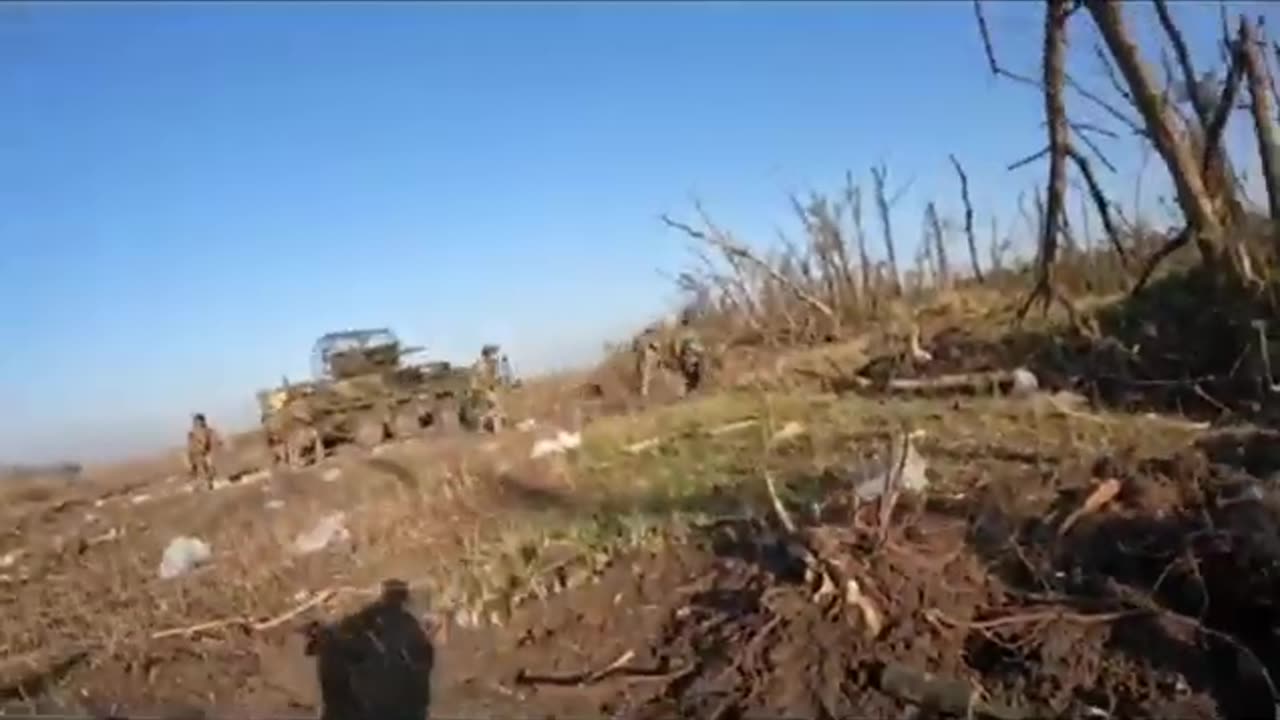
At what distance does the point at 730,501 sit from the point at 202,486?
720cm

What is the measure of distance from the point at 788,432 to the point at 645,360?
6.42 metres

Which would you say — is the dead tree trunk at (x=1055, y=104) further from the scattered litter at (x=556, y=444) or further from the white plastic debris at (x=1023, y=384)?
the scattered litter at (x=556, y=444)

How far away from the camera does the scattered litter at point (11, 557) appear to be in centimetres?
1173

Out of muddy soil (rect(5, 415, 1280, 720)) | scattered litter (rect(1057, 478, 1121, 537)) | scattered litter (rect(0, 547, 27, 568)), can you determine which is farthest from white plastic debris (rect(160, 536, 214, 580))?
scattered litter (rect(1057, 478, 1121, 537))

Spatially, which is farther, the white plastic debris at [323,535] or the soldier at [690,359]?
the soldier at [690,359]

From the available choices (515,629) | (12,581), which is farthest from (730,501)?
(12,581)

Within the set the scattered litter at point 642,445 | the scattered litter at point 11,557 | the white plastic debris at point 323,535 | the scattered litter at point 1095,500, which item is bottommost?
the scattered litter at point 1095,500

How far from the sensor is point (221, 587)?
9906 mm

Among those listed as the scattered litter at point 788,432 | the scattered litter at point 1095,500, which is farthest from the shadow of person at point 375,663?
the scattered litter at point 788,432

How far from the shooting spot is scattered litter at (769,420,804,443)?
40.9ft

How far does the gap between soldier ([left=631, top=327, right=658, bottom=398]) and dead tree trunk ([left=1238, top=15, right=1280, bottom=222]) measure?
8292mm

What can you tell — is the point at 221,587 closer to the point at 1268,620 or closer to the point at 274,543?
the point at 274,543

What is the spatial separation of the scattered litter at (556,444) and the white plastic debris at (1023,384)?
431 centimetres

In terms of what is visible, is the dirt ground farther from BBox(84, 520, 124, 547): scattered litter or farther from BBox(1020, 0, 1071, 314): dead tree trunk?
BBox(1020, 0, 1071, 314): dead tree trunk
